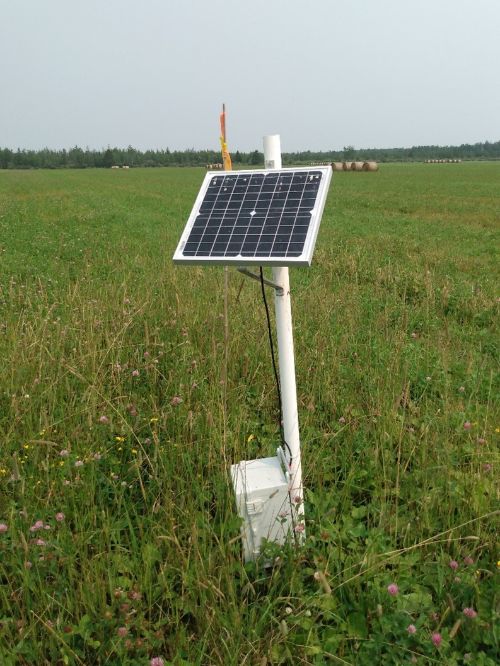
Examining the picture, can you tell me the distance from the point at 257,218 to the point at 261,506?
118cm

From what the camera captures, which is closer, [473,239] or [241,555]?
[241,555]

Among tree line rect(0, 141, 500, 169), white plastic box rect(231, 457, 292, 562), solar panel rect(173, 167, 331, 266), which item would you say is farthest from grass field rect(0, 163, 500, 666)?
tree line rect(0, 141, 500, 169)

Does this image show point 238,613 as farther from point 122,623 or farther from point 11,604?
point 11,604

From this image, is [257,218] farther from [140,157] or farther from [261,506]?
[140,157]

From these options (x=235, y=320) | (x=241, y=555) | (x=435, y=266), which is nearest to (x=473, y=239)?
(x=435, y=266)

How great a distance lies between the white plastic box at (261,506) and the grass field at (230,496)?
85 mm

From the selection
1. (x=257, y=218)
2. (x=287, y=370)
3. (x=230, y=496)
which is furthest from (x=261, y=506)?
(x=257, y=218)

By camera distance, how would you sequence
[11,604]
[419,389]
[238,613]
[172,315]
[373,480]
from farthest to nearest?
1. [172,315]
2. [419,389]
3. [373,480]
4. [11,604]
5. [238,613]

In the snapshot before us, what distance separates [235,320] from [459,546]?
277 cm

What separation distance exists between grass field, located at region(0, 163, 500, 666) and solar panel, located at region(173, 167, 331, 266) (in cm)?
80

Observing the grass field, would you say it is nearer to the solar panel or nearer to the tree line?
the solar panel

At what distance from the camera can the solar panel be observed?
6.41ft

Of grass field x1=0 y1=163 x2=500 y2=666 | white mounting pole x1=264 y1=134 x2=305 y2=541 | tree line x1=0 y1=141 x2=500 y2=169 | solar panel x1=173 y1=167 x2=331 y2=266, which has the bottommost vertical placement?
grass field x1=0 y1=163 x2=500 y2=666

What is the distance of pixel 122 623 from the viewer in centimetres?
179
